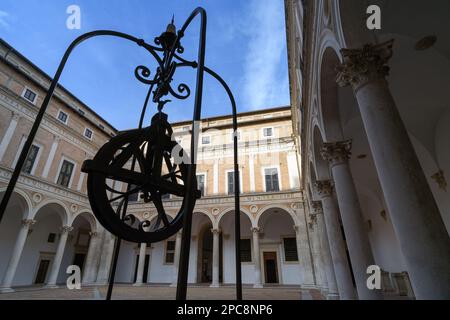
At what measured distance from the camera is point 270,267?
62.6 ft

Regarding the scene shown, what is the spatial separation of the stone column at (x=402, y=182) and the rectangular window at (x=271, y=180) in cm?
1530

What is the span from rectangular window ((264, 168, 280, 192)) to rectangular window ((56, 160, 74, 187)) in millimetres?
14765

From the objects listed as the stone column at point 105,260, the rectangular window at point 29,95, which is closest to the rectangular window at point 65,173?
the rectangular window at point 29,95

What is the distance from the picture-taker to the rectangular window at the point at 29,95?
51.3 feet

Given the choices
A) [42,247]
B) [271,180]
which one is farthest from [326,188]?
[42,247]

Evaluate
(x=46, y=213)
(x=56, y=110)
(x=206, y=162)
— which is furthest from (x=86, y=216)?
(x=206, y=162)

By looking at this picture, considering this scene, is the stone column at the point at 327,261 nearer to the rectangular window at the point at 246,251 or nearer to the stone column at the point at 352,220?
the stone column at the point at 352,220

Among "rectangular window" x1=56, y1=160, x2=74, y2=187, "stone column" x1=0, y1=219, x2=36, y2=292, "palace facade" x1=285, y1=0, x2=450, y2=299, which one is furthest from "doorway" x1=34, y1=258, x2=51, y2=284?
"palace facade" x1=285, y1=0, x2=450, y2=299

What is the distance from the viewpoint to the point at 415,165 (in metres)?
2.92

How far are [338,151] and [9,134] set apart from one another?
1753 centimetres

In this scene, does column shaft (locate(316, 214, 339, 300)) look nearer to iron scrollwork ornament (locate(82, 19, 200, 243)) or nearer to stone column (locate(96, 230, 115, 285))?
iron scrollwork ornament (locate(82, 19, 200, 243))

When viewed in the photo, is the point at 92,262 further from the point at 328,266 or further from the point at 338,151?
the point at 338,151
